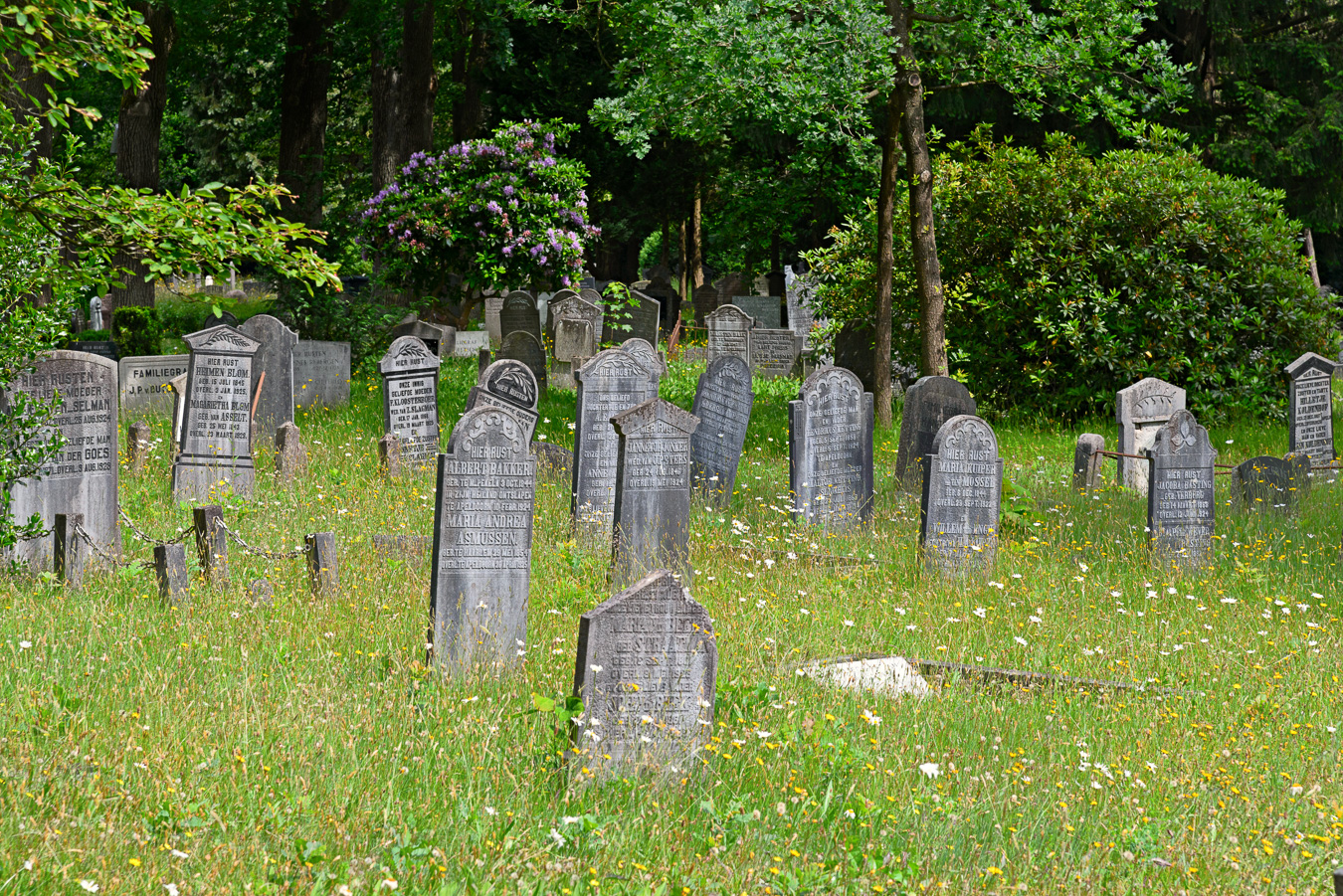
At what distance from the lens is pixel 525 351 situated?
56.3 feet

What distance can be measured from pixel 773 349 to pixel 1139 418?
1027 centimetres

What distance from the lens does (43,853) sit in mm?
3502

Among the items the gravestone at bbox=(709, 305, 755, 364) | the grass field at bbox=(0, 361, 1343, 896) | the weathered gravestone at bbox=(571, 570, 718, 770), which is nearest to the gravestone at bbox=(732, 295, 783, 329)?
the gravestone at bbox=(709, 305, 755, 364)

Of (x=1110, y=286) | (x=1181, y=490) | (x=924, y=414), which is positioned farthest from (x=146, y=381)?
(x=1110, y=286)

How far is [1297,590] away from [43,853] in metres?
7.86

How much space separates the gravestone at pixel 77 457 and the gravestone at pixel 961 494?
18.4 ft

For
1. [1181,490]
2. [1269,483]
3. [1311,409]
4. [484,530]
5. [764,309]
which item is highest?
[764,309]

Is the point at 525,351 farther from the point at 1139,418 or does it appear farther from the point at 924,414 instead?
the point at 1139,418

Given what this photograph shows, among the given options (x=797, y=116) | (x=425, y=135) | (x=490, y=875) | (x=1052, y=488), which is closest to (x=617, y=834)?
(x=490, y=875)

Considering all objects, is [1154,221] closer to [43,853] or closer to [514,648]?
[514,648]

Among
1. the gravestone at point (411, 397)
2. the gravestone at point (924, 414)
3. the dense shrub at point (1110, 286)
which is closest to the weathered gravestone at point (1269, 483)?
the gravestone at point (924, 414)

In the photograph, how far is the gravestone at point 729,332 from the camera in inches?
873

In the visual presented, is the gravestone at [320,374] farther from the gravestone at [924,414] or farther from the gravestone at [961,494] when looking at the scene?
the gravestone at [961,494]

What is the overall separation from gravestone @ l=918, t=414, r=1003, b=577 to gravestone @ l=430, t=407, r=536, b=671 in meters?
3.48
